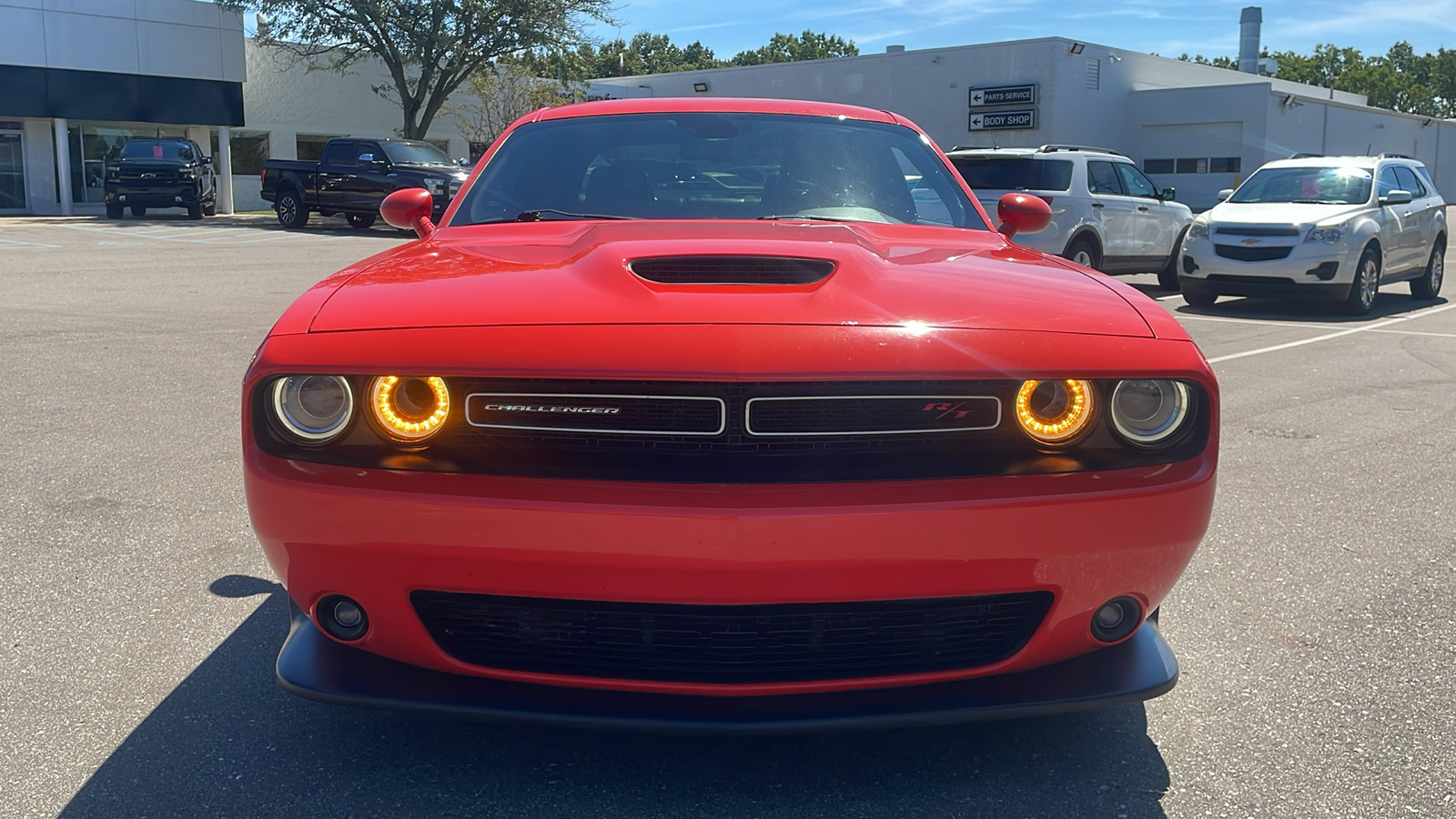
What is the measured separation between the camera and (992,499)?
2176mm

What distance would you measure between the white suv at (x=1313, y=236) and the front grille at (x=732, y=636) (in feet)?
37.5

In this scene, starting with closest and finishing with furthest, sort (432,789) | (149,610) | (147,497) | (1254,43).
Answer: (432,789), (149,610), (147,497), (1254,43)

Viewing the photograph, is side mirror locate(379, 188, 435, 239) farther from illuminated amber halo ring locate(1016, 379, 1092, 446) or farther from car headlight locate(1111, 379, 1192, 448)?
car headlight locate(1111, 379, 1192, 448)

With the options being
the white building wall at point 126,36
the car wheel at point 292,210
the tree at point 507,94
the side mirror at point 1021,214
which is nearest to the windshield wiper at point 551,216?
the side mirror at point 1021,214

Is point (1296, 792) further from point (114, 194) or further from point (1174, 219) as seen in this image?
point (114, 194)

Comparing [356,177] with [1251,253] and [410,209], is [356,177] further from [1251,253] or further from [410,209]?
[410,209]

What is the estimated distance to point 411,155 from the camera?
24.6 metres

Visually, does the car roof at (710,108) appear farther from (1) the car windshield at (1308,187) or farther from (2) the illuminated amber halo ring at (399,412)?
(1) the car windshield at (1308,187)

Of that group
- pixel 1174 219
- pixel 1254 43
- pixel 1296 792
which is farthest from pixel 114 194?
pixel 1254 43

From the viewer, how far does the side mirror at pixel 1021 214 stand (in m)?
3.95

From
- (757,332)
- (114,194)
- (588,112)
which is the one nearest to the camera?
(757,332)

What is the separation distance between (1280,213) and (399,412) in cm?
1253

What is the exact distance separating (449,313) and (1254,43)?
233ft

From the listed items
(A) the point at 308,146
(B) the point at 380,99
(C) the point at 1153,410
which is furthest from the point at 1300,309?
(B) the point at 380,99
